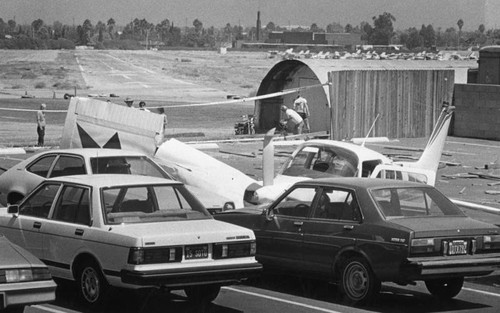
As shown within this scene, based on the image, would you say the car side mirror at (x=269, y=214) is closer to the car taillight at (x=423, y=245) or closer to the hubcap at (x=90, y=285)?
the car taillight at (x=423, y=245)

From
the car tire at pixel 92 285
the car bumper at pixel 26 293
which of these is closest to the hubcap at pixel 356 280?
the car tire at pixel 92 285

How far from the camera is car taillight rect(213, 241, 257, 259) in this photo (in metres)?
10.8

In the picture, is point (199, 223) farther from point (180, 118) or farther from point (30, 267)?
point (180, 118)

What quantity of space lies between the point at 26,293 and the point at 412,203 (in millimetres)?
4898

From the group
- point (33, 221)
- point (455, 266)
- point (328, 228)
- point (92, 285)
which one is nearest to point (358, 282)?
point (328, 228)

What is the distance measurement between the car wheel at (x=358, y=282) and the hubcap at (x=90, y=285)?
2.77 metres

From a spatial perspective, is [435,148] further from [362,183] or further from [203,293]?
[203,293]

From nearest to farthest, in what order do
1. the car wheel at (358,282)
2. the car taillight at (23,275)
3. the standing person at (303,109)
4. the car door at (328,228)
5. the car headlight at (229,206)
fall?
the car taillight at (23,275)
the car wheel at (358,282)
the car door at (328,228)
the car headlight at (229,206)
the standing person at (303,109)

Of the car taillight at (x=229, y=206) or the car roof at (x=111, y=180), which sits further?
the car taillight at (x=229, y=206)

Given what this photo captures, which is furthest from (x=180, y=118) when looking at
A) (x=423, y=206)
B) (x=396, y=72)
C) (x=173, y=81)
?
(x=173, y=81)

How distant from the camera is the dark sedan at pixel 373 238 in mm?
11055

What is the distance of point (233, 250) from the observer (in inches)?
429

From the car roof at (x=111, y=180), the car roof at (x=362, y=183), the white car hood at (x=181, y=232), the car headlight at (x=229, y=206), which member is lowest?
the car headlight at (x=229, y=206)

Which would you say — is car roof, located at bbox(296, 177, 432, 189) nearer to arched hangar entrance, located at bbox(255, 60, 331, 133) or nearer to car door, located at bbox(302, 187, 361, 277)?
car door, located at bbox(302, 187, 361, 277)
